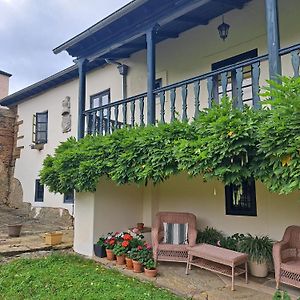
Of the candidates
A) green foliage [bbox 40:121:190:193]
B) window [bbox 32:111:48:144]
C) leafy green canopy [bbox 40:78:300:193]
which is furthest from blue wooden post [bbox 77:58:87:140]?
window [bbox 32:111:48:144]

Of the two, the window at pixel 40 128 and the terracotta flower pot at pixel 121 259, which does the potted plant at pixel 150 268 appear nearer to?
the terracotta flower pot at pixel 121 259

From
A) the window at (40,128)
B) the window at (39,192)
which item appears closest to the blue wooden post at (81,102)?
the window at (40,128)

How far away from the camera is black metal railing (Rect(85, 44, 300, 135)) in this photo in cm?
455

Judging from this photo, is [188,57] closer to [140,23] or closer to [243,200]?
[140,23]

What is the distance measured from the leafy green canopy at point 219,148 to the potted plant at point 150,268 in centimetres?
147

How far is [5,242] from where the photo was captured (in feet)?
25.3

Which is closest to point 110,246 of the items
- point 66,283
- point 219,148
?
point 66,283

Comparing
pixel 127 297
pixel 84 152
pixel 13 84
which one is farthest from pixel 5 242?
pixel 13 84

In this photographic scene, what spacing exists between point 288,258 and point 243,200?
181 centimetres

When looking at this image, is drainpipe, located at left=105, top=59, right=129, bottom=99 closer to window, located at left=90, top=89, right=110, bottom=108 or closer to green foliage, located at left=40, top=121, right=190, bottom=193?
window, located at left=90, top=89, right=110, bottom=108

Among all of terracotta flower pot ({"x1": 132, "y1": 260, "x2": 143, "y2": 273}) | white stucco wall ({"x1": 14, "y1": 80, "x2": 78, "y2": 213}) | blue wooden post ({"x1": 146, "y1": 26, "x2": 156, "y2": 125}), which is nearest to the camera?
terracotta flower pot ({"x1": 132, "y1": 260, "x2": 143, "y2": 273})

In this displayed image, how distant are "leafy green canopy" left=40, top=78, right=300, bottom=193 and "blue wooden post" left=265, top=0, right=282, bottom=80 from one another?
1.31ft

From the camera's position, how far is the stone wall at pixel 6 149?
13789 millimetres

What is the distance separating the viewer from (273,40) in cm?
434
